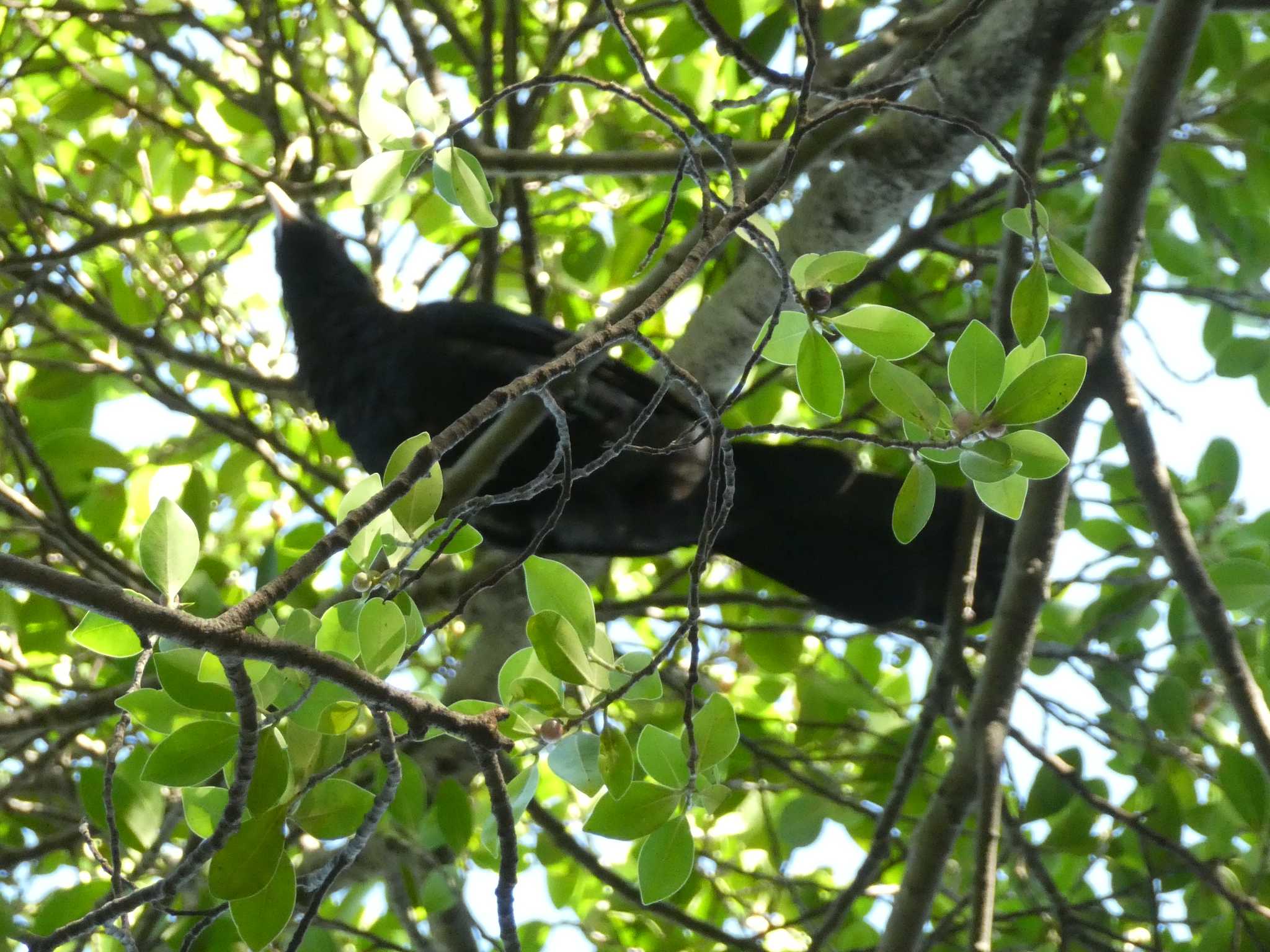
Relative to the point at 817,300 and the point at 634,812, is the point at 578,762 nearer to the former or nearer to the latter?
the point at 634,812

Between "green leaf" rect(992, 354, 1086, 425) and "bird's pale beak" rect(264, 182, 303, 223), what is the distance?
6.51 ft

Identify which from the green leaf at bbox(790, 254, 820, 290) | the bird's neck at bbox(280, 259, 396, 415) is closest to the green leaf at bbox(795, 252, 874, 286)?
the green leaf at bbox(790, 254, 820, 290)

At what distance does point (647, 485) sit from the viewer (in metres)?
2.41

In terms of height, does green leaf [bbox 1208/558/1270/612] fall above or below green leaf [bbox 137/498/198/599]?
above

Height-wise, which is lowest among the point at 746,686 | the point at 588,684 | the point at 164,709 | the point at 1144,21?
the point at 164,709

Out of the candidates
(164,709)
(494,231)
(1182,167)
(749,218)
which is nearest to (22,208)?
(494,231)

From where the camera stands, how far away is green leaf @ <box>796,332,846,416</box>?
999mm

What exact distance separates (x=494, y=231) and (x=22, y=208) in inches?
41.6

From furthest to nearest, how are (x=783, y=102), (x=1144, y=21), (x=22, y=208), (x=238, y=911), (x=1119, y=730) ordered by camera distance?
(x=783, y=102), (x=1144, y=21), (x=22, y=208), (x=1119, y=730), (x=238, y=911)

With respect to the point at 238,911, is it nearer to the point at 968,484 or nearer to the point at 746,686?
the point at 968,484

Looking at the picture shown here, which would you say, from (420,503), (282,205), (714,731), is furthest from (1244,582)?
(282,205)

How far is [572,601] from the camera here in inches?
40.8

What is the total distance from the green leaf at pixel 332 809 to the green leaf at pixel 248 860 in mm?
134

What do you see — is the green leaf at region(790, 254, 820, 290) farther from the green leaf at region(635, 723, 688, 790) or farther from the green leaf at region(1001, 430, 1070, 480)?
the green leaf at region(635, 723, 688, 790)
